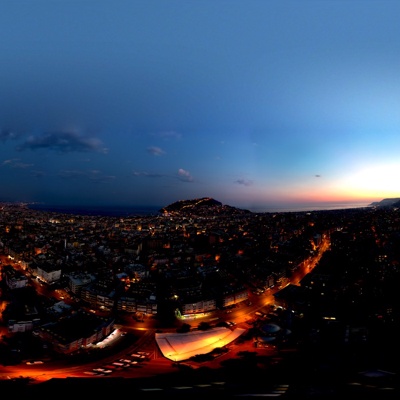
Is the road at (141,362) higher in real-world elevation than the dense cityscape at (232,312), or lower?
lower

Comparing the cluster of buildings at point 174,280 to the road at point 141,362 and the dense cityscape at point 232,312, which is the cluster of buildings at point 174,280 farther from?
the road at point 141,362

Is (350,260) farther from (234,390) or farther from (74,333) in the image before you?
(234,390)

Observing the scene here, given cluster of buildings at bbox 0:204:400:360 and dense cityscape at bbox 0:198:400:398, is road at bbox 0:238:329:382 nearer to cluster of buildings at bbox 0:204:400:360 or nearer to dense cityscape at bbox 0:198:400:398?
dense cityscape at bbox 0:198:400:398

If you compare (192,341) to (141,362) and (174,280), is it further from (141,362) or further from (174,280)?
(174,280)

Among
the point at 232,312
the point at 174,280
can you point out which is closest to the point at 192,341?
the point at 232,312

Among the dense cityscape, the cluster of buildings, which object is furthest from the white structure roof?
the cluster of buildings

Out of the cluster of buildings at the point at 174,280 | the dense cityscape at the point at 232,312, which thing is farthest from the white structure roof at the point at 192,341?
the cluster of buildings at the point at 174,280
